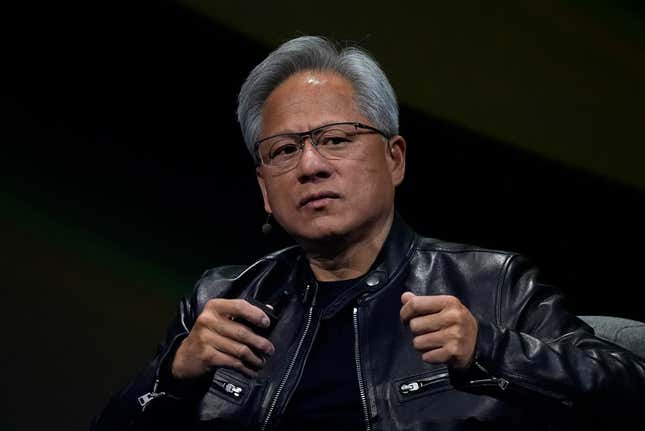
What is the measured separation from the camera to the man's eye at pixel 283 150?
6.52 feet

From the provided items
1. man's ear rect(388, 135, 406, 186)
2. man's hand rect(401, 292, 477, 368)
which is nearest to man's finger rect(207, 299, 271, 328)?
man's hand rect(401, 292, 477, 368)

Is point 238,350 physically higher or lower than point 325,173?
lower

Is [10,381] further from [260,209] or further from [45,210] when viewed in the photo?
[260,209]

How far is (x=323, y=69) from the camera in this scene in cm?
202

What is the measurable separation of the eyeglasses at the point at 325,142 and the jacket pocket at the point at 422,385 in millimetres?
479

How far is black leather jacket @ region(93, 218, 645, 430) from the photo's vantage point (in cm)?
150

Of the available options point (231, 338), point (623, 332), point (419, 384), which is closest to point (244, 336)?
point (231, 338)

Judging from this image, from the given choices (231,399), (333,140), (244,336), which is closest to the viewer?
(244,336)

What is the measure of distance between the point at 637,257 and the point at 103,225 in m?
1.41

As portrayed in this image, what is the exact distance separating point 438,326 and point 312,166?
1.91 feet

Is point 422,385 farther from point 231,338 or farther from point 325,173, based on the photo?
point 325,173

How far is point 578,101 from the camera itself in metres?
2.44

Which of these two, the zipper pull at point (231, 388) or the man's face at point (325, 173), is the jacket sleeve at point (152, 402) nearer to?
the zipper pull at point (231, 388)

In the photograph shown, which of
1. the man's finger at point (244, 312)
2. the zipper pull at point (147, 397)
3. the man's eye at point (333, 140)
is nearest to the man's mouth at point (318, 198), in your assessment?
the man's eye at point (333, 140)
